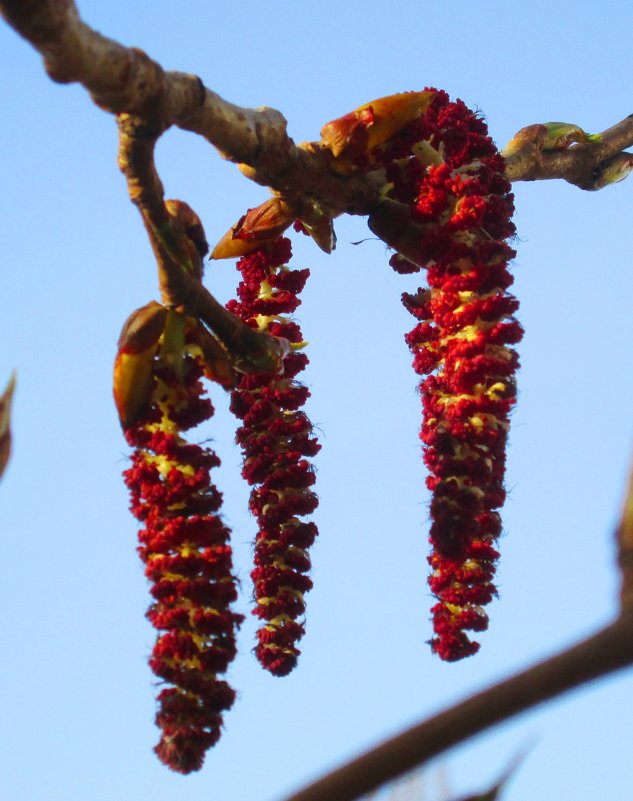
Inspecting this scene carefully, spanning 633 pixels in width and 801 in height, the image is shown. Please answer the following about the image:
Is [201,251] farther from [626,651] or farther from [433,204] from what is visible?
[626,651]

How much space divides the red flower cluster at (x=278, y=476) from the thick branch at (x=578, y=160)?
0.81 meters

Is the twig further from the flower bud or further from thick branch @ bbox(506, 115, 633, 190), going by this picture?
thick branch @ bbox(506, 115, 633, 190)

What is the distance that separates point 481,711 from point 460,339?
4.03 ft

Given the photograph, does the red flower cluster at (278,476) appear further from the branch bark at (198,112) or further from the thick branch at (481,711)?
the thick branch at (481,711)

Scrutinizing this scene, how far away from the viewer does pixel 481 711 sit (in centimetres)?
95

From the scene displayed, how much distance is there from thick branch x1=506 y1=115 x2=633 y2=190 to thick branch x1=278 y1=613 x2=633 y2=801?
6.91 ft

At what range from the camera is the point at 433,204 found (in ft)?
7.44

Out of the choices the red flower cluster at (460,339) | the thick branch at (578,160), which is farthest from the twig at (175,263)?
the thick branch at (578,160)

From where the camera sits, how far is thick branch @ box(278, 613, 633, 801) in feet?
3.02

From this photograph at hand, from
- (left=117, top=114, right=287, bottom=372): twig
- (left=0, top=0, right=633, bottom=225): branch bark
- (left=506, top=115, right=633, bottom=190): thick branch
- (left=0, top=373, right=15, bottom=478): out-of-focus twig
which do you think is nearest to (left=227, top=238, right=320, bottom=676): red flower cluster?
(left=117, top=114, right=287, bottom=372): twig

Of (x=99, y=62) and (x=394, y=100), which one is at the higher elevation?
(x=394, y=100)

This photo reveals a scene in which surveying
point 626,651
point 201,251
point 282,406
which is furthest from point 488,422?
point 626,651

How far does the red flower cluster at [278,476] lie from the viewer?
2.09 meters

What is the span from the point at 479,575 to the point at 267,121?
872 mm
